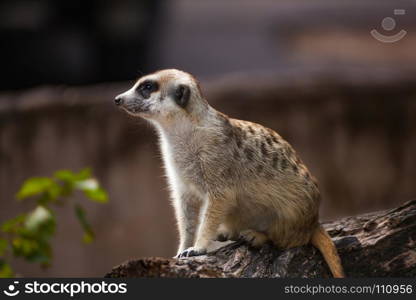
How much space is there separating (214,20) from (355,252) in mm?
8381

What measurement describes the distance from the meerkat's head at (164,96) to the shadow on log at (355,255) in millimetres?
458

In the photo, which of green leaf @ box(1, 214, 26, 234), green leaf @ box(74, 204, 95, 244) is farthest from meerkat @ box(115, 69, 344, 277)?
green leaf @ box(1, 214, 26, 234)

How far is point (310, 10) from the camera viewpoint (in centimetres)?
1020

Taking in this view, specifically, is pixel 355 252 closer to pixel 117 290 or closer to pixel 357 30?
pixel 117 290

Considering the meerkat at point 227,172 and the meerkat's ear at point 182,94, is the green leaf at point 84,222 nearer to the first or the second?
the meerkat at point 227,172

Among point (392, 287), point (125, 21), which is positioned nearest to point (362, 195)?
point (392, 287)

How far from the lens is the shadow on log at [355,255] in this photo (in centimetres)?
244

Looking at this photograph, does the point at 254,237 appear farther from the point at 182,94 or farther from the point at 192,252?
the point at 182,94

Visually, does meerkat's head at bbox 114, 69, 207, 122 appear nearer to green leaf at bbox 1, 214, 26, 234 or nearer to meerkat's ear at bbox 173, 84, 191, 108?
meerkat's ear at bbox 173, 84, 191, 108

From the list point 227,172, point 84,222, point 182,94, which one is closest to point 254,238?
point 227,172

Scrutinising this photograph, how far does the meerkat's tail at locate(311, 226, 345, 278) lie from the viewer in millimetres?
2465

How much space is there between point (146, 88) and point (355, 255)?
819 millimetres

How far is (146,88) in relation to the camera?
8.55 ft

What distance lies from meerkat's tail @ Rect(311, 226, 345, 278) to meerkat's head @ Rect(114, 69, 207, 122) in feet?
1.78
